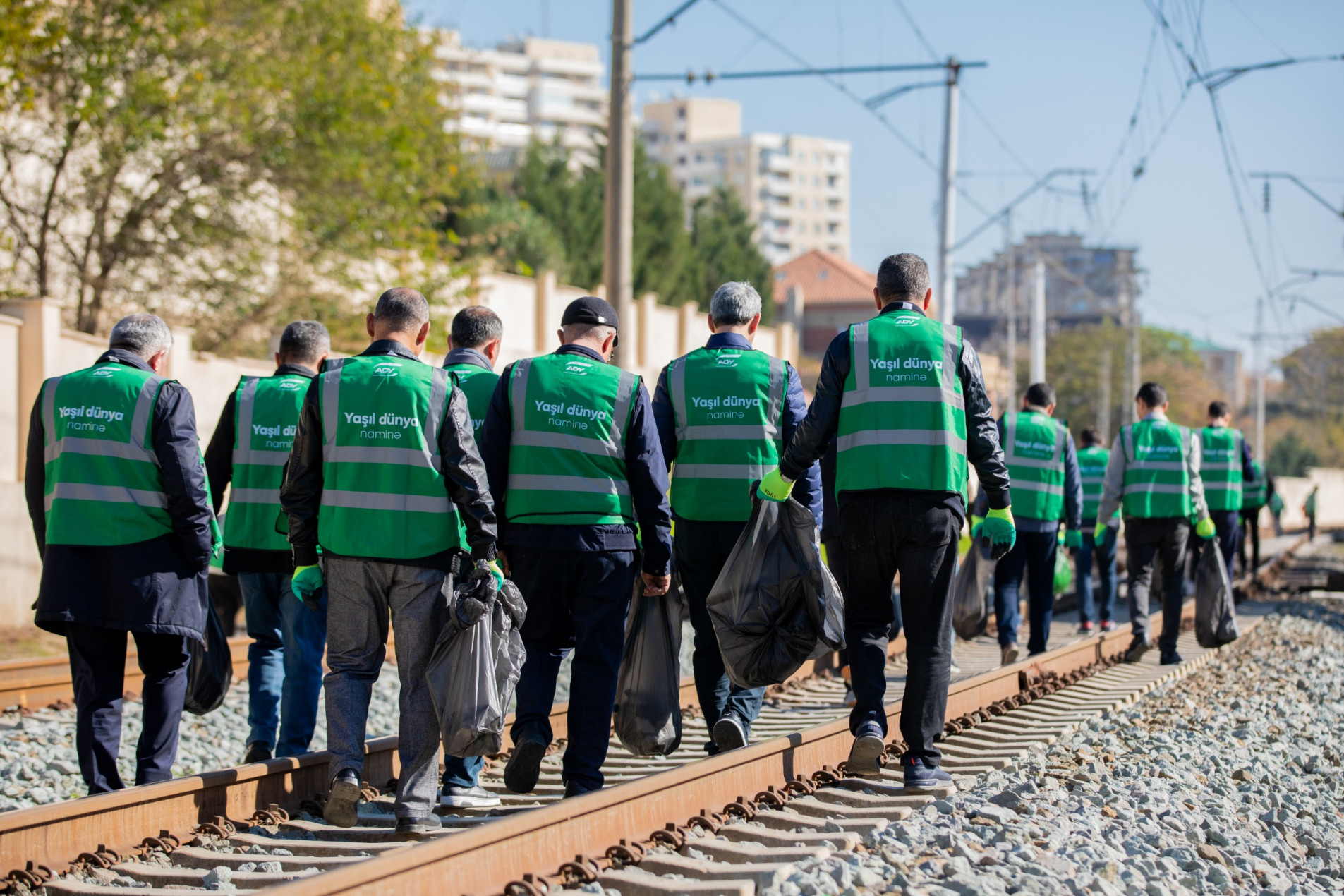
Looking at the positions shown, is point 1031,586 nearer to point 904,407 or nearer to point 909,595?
point 909,595

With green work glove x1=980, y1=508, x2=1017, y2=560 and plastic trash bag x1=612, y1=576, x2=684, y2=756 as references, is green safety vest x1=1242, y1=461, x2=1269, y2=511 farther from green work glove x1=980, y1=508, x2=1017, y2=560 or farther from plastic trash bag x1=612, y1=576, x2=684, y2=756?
plastic trash bag x1=612, y1=576, x2=684, y2=756

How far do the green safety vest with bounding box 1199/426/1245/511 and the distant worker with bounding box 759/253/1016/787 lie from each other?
8.61m

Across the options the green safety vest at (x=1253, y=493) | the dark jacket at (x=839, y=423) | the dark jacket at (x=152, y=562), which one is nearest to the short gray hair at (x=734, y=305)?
the dark jacket at (x=839, y=423)

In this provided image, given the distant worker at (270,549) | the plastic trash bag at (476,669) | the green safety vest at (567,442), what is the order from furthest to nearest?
the distant worker at (270,549) → the green safety vest at (567,442) → the plastic trash bag at (476,669)

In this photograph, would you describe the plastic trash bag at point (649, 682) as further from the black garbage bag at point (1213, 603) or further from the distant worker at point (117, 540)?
the black garbage bag at point (1213, 603)

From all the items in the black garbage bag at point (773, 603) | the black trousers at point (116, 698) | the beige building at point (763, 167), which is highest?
the beige building at point (763, 167)

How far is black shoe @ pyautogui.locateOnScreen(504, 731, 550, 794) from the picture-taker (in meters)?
5.80

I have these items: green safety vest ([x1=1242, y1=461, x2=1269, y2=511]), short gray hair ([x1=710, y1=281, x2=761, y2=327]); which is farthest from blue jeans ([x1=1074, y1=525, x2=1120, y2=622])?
short gray hair ([x1=710, y1=281, x2=761, y2=327])

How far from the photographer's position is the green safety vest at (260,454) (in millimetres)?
6809

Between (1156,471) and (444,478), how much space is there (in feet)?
22.2

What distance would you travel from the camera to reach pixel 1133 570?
1095 cm

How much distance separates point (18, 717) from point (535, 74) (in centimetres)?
14118

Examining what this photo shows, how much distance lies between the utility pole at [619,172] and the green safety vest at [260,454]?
727cm

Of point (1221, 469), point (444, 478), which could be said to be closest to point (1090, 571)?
point (1221, 469)
